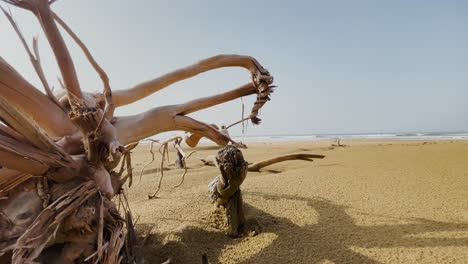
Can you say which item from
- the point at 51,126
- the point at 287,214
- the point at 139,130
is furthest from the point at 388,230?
the point at 51,126

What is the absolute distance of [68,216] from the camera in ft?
4.07

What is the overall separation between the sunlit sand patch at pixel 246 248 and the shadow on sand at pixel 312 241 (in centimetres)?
3

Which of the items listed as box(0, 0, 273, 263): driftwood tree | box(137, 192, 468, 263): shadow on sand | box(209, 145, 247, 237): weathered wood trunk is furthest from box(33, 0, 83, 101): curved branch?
box(137, 192, 468, 263): shadow on sand

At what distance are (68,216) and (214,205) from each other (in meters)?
1.41

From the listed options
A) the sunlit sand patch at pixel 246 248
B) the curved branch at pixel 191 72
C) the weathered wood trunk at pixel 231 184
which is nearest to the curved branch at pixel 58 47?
the curved branch at pixel 191 72

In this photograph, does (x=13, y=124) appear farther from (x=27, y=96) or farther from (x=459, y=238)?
(x=459, y=238)

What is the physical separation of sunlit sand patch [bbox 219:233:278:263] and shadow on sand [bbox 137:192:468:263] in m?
0.03

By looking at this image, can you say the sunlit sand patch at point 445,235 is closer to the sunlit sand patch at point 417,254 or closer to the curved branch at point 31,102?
the sunlit sand patch at point 417,254

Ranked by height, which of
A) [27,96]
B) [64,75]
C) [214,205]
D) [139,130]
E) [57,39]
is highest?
[57,39]

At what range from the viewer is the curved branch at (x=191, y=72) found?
2.02 m

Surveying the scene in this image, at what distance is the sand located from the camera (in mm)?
1906

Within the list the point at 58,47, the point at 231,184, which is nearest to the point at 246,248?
the point at 231,184

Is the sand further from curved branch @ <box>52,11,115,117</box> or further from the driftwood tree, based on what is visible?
curved branch @ <box>52,11,115,117</box>

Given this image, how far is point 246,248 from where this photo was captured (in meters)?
2.04
